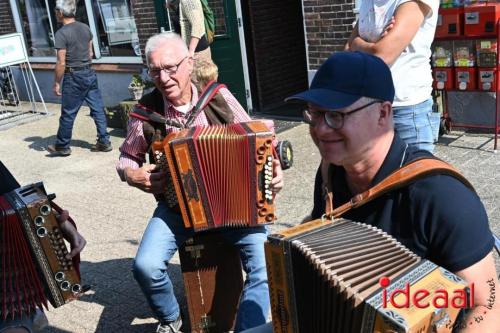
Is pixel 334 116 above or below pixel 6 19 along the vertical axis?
below

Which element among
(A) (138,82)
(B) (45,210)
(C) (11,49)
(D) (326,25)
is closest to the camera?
(B) (45,210)

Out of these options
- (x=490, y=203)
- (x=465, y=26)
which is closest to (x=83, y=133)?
(x=465, y=26)

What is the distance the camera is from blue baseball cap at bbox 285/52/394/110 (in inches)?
81.5

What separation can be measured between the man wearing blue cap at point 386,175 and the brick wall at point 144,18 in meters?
7.33

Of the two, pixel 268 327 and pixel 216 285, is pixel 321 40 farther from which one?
pixel 268 327

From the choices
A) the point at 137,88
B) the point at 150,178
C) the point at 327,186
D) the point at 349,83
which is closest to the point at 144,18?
the point at 137,88

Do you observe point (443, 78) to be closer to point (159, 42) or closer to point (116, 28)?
point (159, 42)

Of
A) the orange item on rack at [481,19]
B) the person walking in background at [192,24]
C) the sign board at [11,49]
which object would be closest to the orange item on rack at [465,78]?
the orange item on rack at [481,19]

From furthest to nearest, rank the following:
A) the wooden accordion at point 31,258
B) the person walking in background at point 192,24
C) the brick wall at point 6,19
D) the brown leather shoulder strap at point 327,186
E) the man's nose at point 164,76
A: the brick wall at point 6,19 → the person walking in background at point 192,24 → the man's nose at point 164,76 → the wooden accordion at point 31,258 → the brown leather shoulder strap at point 327,186

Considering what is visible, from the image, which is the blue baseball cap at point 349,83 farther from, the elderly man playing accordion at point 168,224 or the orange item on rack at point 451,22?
the orange item on rack at point 451,22

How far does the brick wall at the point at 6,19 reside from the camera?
41.6 ft

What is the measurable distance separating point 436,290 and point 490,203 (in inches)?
131

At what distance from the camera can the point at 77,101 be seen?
7.96m

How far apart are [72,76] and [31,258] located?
5.40m
